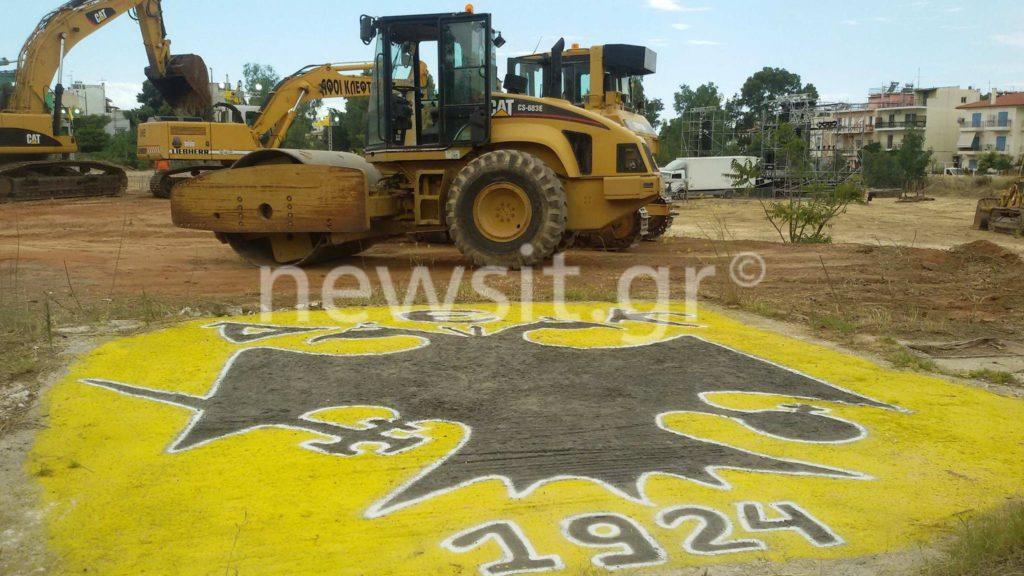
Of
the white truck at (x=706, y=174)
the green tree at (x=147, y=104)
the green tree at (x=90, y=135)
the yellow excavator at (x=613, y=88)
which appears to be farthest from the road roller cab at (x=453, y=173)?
the green tree at (x=147, y=104)

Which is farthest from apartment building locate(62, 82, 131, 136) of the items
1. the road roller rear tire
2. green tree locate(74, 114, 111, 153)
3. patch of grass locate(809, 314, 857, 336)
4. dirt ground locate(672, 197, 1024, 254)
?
patch of grass locate(809, 314, 857, 336)

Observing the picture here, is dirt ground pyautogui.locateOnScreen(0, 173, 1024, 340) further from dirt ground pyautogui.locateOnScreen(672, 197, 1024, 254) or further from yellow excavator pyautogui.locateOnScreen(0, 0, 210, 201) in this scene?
yellow excavator pyautogui.locateOnScreen(0, 0, 210, 201)

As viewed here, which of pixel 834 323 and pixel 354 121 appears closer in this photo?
pixel 834 323

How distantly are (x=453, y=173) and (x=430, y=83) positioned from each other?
115 centimetres

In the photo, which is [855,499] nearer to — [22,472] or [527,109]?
[22,472]

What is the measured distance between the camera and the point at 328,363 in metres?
6.26

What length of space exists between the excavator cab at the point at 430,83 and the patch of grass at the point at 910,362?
578 centimetres

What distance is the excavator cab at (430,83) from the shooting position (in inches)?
431

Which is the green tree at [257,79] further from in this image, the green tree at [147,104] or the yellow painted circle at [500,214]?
the yellow painted circle at [500,214]

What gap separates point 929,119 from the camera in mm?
92000

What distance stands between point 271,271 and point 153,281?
1.43 meters

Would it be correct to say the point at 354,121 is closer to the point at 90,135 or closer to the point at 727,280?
the point at 90,135

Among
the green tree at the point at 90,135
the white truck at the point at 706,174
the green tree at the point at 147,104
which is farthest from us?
the green tree at the point at 147,104

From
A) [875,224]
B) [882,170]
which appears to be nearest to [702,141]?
[882,170]
